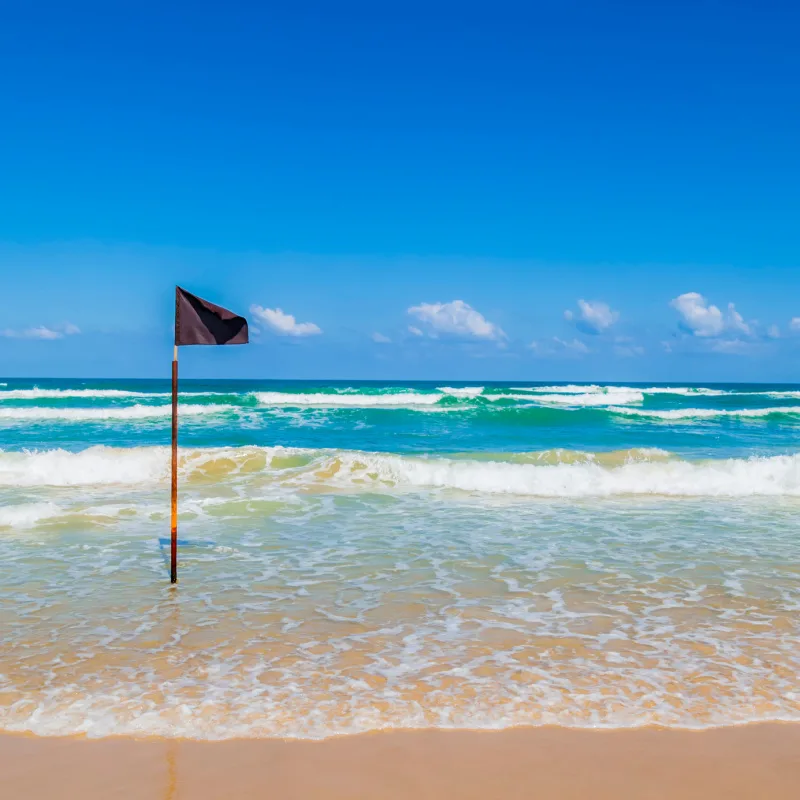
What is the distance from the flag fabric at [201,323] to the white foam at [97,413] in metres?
30.0

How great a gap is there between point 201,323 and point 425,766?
3938 millimetres

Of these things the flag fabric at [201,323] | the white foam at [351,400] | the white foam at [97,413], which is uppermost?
the flag fabric at [201,323]

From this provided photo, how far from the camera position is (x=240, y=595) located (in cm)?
684

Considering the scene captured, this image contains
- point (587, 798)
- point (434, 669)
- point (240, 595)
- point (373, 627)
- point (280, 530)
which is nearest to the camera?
point (587, 798)

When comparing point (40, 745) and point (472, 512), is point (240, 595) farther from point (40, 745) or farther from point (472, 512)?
point (472, 512)

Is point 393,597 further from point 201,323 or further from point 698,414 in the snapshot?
point 698,414

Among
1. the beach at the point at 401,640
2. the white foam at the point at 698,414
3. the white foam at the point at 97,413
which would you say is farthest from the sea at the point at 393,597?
the white foam at the point at 698,414

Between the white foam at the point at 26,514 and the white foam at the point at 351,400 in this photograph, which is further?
the white foam at the point at 351,400

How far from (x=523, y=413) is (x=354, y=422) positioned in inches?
405

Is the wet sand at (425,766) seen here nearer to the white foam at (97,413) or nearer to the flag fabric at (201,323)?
the flag fabric at (201,323)

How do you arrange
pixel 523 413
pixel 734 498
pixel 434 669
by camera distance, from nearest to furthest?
pixel 434 669 → pixel 734 498 → pixel 523 413

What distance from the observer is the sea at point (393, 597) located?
444 centimetres

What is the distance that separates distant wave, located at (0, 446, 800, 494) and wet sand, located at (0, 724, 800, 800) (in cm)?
946

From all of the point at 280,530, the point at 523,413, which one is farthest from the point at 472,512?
the point at 523,413
